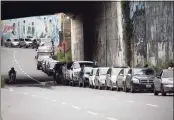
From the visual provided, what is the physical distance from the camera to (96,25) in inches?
675

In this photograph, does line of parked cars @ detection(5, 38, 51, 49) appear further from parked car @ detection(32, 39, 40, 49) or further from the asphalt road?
the asphalt road

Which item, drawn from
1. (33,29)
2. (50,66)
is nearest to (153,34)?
(50,66)

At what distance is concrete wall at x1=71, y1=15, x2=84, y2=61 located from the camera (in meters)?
16.1

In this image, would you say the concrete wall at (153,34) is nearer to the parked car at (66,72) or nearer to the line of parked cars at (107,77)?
the line of parked cars at (107,77)

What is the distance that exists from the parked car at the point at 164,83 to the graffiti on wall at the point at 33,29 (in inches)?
109

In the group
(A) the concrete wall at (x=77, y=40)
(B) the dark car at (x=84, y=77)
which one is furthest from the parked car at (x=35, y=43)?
(B) the dark car at (x=84, y=77)

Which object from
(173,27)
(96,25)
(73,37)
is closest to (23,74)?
(73,37)

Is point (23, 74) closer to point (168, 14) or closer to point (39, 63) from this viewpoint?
point (39, 63)

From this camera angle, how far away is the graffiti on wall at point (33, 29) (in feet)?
49.4

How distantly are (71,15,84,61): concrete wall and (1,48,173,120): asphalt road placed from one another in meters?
Result: 0.89

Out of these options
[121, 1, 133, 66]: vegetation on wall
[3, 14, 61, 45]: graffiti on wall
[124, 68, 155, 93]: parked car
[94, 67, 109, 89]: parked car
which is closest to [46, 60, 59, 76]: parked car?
[3, 14, 61, 45]: graffiti on wall

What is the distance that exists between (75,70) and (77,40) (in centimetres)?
126

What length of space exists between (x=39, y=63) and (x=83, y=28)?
2.32m

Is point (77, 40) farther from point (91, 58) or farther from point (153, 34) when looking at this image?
point (153, 34)
